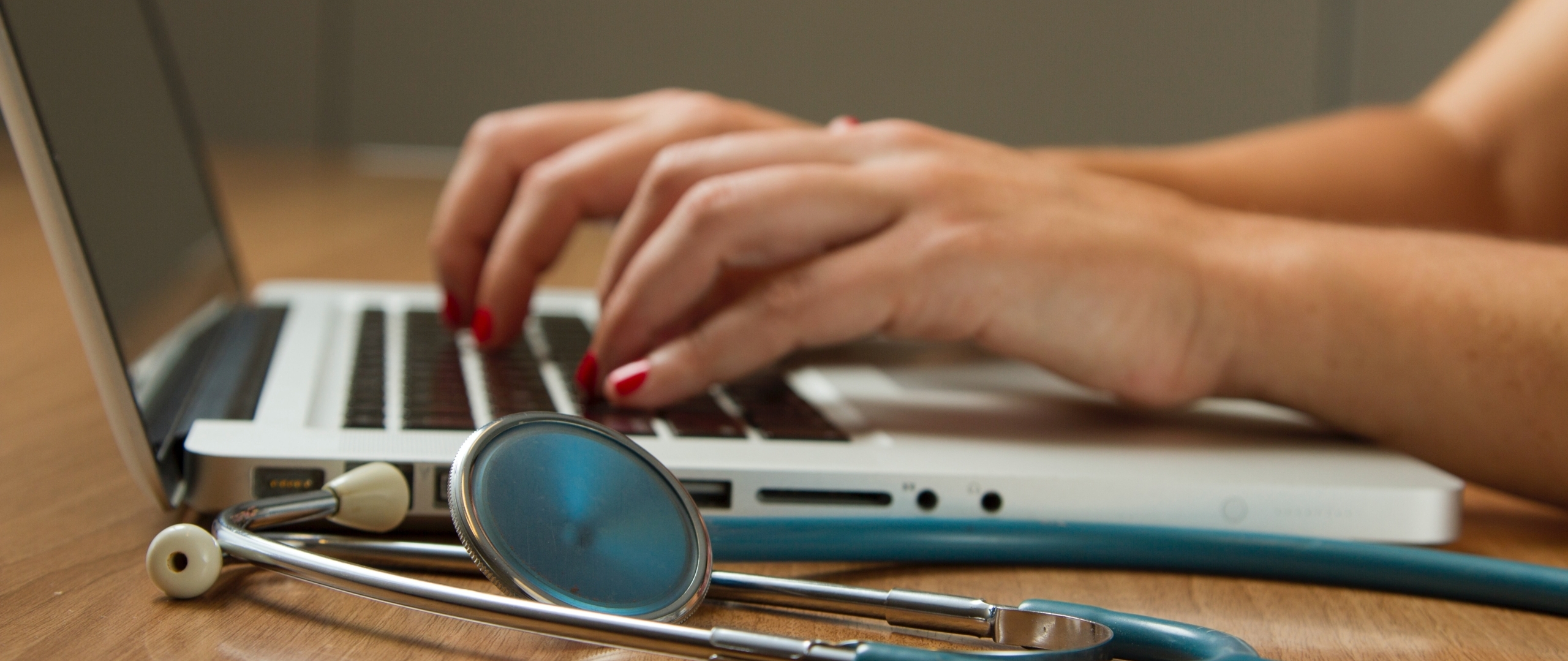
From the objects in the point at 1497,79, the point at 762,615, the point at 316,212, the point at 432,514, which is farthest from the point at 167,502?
the point at 316,212

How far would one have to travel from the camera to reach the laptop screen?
1.43 feet

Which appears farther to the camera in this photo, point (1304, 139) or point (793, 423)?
point (1304, 139)

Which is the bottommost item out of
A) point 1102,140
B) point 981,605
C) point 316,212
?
point 1102,140

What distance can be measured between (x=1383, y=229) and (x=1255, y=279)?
0.09 metres

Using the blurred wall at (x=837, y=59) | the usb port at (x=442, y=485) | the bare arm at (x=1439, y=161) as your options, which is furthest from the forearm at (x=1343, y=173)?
the blurred wall at (x=837, y=59)

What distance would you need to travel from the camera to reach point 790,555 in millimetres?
355

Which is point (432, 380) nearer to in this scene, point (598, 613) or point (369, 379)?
point (369, 379)

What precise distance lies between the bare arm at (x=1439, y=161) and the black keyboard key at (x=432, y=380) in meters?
0.47

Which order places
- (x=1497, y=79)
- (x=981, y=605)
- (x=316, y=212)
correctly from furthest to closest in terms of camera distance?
(x=316, y=212)
(x=1497, y=79)
(x=981, y=605)

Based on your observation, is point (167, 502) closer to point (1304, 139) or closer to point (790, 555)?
point (790, 555)

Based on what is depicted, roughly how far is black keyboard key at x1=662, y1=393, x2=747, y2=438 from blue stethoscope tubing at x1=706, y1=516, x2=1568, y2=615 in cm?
10

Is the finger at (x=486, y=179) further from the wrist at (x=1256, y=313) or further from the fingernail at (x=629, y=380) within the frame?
the wrist at (x=1256, y=313)

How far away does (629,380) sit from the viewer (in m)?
0.50

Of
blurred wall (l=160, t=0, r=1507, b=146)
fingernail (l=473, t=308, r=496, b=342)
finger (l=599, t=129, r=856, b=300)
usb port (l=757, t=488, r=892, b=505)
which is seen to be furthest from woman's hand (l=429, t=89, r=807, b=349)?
blurred wall (l=160, t=0, r=1507, b=146)
